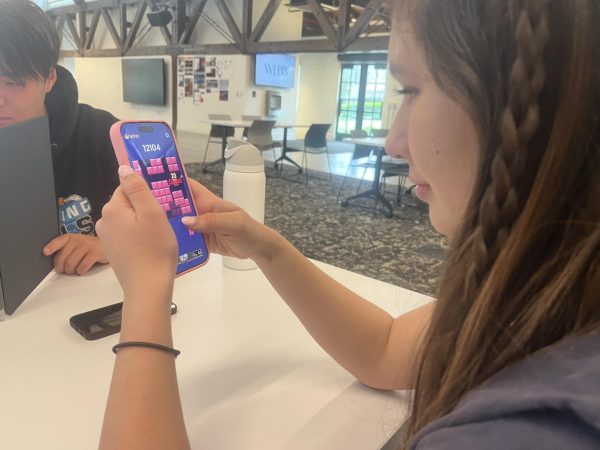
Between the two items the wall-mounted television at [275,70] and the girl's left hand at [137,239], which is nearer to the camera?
the girl's left hand at [137,239]

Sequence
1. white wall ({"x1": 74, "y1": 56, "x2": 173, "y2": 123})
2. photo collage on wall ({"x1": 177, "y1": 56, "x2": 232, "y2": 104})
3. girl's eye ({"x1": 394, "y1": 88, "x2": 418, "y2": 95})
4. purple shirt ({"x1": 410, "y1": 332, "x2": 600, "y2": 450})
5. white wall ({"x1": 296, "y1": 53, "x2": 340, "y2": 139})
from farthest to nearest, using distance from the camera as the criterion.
A: white wall ({"x1": 296, "y1": 53, "x2": 340, "y2": 139}) < white wall ({"x1": 74, "y1": 56, "x2": 173, "y2": 123}) < photo collage on wall ({"x1": 177, "y1": 56, "x2": 232, "y2": 104}) < girl's eye ({"x1": 394, "y1": 88, "x2": 418, "y2": 95}) < purple shirt ({"x1": 410, "y1": 332, "x2": 600, "y2": 450})

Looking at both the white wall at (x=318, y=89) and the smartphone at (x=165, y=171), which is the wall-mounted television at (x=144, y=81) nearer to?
the white wall at (x=318, y=89)

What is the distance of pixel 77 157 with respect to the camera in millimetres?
1243

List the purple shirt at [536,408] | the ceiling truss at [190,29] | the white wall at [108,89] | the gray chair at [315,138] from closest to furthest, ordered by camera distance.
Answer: the purple shirt at [536,408], the gray chair at [315,138], the ceiling truss at [190,29], the white wall at [108,89]

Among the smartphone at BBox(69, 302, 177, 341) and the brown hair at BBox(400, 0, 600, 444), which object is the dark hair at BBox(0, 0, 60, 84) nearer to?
the smartphone at BBox(69, 302, 177, 341)

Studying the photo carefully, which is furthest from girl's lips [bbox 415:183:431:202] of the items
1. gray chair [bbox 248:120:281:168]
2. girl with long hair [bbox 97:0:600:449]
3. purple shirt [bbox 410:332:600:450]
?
gray chair [bbox 248:120:281:168]

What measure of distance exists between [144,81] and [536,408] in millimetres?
9976

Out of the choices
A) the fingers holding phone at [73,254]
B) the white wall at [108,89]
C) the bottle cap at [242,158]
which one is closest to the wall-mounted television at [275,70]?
the white wall at [108,89]

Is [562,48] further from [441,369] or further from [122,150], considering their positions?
[122,150]

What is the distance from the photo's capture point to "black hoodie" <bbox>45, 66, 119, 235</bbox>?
1.17 m

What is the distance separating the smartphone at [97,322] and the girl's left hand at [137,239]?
207mm

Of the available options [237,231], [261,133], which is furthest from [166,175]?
[261,133]

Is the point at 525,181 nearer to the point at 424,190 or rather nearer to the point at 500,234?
the point at 500,234

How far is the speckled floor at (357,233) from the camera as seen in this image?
2.86m
